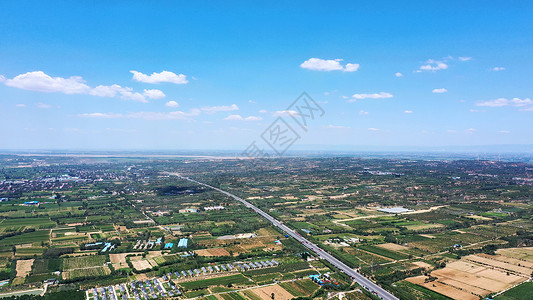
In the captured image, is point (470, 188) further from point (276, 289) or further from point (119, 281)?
point (119, 281)

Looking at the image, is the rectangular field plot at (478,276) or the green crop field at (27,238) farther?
the green crop field at (27,238)

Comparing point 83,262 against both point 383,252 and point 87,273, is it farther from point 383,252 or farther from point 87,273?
point 383,252

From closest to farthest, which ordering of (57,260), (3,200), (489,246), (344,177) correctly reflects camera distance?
(57,260)
(489,246)
(3,200)
(344,177)

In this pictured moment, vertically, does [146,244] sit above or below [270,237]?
below

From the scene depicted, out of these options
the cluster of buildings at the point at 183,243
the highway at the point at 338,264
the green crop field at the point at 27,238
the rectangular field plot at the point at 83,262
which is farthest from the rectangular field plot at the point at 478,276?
the green crop field at the point at 27,238

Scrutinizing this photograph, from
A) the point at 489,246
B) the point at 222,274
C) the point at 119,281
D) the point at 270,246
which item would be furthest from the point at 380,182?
the point at 119,281

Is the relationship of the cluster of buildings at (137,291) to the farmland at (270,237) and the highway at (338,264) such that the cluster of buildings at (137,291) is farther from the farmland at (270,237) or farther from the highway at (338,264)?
the highway at (338,264)

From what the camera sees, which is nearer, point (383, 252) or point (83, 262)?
point (83, 262)

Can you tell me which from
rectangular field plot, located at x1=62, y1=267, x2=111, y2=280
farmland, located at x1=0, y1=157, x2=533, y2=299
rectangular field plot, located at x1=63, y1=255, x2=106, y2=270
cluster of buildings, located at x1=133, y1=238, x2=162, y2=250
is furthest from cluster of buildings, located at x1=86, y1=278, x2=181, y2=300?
cluster of buildings, located at x1=133, y1=238, x2=162, y2=250

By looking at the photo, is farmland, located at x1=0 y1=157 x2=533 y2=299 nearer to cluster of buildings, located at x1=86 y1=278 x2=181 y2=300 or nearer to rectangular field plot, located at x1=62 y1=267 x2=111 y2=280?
rectangular field plot, located at x1=62 y1=267 x2=111 y2=280

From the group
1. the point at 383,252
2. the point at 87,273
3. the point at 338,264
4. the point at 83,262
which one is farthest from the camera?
the point at 383,252

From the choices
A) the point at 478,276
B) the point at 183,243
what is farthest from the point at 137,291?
the point at 478,276
